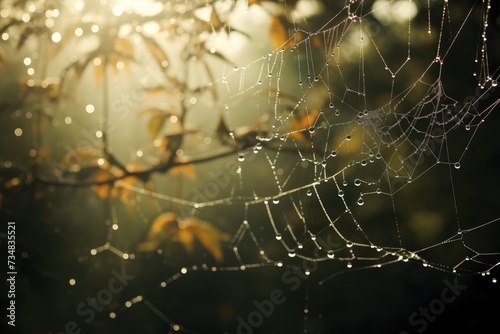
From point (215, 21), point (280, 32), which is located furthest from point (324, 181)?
point (215, 21)

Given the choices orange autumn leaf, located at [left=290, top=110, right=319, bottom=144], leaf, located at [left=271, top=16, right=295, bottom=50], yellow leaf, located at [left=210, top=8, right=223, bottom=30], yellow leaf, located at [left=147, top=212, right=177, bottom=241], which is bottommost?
yellow leaf, located at [left=147, top=212, right=177, bottom=241]

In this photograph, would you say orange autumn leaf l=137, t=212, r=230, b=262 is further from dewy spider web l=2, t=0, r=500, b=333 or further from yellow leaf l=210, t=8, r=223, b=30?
yellow leaf l=210, t=8, r=223, b=30

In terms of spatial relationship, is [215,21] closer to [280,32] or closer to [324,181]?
[280,32]

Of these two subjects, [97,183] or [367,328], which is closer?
[97,183]

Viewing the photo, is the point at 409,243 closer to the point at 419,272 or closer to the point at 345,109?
the point at 419,272

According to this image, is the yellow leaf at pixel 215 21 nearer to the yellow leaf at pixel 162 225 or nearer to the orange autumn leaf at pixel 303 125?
the orange autumn leaf at pixel 303 125

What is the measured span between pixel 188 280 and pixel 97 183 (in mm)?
2818

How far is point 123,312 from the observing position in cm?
387

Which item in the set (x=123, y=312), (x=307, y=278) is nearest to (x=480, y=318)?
(x=307, y=278)

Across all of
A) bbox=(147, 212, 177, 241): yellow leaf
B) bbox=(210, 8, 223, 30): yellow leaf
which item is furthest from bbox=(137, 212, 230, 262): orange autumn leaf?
bbox=(210, 8, 223, 30): yellow leaf

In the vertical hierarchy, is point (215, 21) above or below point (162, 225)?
above

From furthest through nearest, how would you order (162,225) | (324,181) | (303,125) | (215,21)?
(324,181), (162,225), (303,125), (215,21)

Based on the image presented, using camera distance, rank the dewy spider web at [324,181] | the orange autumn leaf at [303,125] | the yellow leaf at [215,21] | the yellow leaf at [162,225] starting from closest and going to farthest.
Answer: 1. the yellow leaf at [215,21]
2. the orange autumn leaf at [303,125]
3. the yellow leaf at [162,225]
4. the dewy spider web at [324,181]

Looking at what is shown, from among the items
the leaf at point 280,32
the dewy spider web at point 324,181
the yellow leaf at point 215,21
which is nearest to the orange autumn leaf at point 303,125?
the dewy spider web at point 324,181
